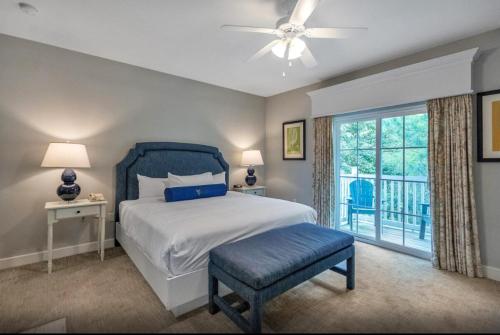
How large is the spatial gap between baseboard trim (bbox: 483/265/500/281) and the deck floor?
21.2 inches

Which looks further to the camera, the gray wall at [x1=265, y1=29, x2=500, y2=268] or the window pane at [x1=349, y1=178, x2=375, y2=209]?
the window pane at [x1=349, y1=178, x2=375, y2=209]

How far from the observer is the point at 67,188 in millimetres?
2705

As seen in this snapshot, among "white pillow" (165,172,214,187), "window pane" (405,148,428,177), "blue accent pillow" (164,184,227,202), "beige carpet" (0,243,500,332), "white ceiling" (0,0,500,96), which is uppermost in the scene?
"white ceiling" (0,0,500,96)

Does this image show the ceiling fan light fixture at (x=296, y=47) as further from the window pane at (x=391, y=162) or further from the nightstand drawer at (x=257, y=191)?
the nightstand drawer at (x=257, y=191)

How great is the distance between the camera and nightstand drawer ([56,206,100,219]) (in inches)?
102

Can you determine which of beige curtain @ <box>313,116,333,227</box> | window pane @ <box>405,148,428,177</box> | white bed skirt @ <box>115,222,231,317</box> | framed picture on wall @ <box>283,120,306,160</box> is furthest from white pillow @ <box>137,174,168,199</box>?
window pane @ <box>405,148,428,177</box>

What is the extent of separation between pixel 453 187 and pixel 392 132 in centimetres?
100

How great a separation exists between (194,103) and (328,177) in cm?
259

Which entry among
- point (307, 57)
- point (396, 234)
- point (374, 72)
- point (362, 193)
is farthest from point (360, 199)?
point (307, 57)

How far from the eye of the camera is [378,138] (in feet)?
11.2

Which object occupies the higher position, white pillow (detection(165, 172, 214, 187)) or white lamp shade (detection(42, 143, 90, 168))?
white lamp shade (detection(42, 143, 90, 168))

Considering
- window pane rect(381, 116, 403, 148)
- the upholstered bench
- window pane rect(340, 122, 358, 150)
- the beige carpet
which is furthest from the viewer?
window pane rect(340, 122, 358, 150)

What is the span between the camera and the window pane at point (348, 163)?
3.76 meters

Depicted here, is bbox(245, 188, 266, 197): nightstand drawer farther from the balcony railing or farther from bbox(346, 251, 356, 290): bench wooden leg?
bbox(346, 251, 356, 290): bench wooden leg
